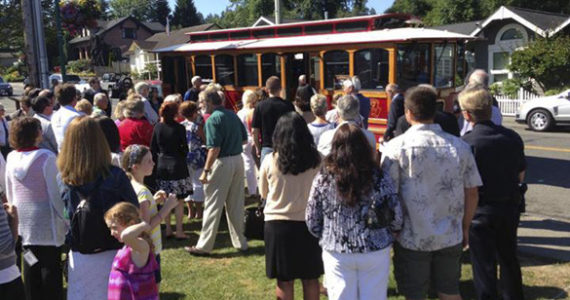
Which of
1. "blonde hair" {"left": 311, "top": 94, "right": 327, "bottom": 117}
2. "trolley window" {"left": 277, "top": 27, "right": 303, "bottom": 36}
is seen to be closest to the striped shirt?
"blonde hair" {"left": 311, "top": 94, "right": 327, "bottom": 117}

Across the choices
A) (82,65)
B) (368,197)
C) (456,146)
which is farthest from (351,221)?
(82,65)

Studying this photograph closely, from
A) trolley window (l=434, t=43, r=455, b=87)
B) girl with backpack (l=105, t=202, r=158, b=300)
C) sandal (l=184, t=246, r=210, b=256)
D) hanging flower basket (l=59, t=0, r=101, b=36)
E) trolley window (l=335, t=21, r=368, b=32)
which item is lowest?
sandal (l=184, t=246, r=210, b=256)

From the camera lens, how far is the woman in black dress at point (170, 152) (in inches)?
250

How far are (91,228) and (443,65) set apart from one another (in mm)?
9244

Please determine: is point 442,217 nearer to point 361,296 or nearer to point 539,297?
point 361,296

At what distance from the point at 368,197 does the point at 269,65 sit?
9871mm

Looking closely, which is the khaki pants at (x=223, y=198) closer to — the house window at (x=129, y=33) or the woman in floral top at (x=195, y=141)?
the woman in floral top at (x=195, y=141)

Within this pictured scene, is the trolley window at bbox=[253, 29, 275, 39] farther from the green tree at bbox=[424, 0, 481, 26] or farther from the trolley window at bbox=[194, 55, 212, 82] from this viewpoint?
the green tree at bbox=[424, 0, 481, 26]

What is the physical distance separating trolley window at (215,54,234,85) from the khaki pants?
8.05 metres

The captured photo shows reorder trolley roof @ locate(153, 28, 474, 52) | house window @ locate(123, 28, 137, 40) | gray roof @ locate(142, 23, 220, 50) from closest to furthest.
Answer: trolley roof @ locate(153, 28, 474, 52) → gray roof @ locate(142, 23, 220, 50) → house window @ locate(123, 28, 137, 40)

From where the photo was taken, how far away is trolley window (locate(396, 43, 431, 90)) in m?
10.4

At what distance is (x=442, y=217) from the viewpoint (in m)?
3.48

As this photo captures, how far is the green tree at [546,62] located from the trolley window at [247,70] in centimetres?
1385

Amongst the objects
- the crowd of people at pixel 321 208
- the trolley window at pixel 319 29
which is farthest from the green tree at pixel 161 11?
the crowd of people at pixel 321 208
